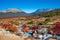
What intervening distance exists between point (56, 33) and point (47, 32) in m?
1.42

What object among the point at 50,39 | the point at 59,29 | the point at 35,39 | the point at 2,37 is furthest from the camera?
the point at 59,29

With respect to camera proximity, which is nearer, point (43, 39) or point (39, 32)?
point (43, 39)

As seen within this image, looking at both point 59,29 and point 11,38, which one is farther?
point 59,29

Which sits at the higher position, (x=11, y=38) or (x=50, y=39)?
(x=11, y=38)

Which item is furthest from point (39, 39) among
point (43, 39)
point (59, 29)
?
point (59, 29)

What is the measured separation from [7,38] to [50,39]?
1037 cm

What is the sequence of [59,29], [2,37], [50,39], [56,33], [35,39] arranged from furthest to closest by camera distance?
[59,29], [56,33], [35,39], [50,39], [2,37]

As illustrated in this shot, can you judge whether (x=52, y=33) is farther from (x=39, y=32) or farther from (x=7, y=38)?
(x=7, y=38)

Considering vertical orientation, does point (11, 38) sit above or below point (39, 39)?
above

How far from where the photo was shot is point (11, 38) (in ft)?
34.9

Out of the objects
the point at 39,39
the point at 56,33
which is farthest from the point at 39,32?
the point at 39,39

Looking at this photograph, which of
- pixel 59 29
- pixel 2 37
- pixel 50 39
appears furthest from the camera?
pixel 59 29

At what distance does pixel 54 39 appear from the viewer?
20.5 m

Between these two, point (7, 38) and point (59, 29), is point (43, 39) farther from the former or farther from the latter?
point (7, 38)
